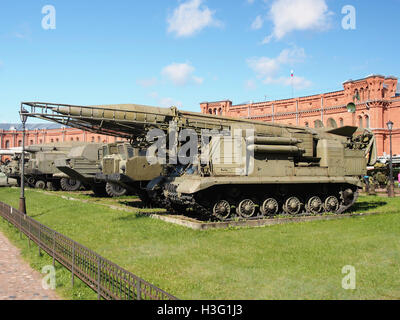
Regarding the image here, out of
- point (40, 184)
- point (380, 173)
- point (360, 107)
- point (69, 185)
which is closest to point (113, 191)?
point (69, 185)

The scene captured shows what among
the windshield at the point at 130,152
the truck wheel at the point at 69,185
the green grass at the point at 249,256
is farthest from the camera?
the truck wheel at the point at 69,185

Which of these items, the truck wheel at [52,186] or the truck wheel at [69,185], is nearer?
the truck wheel at [69,185]

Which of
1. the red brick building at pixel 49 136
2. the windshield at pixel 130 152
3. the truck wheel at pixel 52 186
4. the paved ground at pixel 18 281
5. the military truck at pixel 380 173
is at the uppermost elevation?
the red brick building at pixel 49 136

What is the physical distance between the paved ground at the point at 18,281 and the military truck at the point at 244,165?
3.74 m

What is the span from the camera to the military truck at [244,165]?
12.0 m

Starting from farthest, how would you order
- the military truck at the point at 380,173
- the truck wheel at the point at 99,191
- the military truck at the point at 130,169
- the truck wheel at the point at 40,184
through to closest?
the truck wheel at the point at 40,184 < the military truck at the point at 380,173 < the truck wheel at the point at 99,191 < the military truck at the point at 130,169

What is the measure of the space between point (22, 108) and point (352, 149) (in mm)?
11083

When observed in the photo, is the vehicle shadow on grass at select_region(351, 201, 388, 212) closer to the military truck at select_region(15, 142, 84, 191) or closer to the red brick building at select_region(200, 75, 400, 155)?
the military truck at select_region(15, 142, 84, 191)

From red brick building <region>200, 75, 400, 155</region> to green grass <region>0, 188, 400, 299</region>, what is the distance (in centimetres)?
3375

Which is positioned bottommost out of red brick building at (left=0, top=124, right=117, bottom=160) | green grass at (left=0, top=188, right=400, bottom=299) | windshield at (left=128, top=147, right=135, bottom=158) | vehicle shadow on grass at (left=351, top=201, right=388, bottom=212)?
green grass at (left=0, top=188, right=400, bottom=299)

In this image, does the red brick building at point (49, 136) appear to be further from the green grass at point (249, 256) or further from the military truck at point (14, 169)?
the green grass at point (249, 256)

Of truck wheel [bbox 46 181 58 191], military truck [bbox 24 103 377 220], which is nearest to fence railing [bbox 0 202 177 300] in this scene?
military truck [bbox 24 103 377 220]

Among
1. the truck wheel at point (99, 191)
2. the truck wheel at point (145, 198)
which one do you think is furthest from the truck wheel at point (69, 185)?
the truck wheel at point (145, 198)

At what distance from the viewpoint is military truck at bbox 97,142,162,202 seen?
15.1m
